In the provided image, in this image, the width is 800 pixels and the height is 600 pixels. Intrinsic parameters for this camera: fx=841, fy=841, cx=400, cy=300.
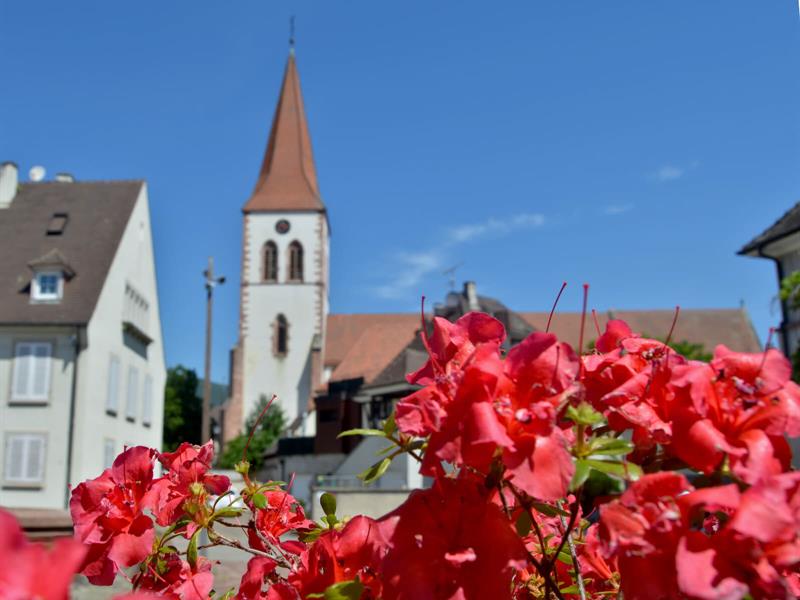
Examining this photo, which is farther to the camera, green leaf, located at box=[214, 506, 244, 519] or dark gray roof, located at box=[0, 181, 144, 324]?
dark gray roof, located at box=[0, 181, 144, 324]

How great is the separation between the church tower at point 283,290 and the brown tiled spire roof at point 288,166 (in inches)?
2.4

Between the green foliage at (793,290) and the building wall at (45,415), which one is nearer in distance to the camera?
the green foliage at (793,290)

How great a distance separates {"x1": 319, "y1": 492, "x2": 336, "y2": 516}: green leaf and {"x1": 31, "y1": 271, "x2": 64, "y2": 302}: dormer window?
78.0 ft

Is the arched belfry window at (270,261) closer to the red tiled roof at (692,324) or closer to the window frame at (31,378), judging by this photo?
the red tiled roof at (692,324)

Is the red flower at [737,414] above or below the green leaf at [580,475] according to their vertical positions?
above

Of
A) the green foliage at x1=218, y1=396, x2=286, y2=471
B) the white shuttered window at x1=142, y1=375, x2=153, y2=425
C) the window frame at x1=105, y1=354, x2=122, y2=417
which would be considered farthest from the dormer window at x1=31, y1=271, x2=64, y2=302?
the green foliage at x1=218, y1=396, x2=286, y2=471

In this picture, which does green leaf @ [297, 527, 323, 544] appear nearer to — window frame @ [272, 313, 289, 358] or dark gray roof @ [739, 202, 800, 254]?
dark gray roof @ [739, 202, 800, 254]

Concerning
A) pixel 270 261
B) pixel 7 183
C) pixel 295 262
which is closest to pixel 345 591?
pixel 7 183

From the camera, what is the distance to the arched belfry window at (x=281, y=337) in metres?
49.3

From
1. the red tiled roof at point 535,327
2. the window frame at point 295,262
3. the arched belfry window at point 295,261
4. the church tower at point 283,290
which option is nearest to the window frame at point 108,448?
the red tiled roof at point 535,327

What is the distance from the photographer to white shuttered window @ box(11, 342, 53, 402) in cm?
2230

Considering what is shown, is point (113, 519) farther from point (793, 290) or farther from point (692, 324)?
point (692, 324)

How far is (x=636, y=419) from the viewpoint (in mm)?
1070

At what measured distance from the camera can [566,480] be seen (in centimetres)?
92
